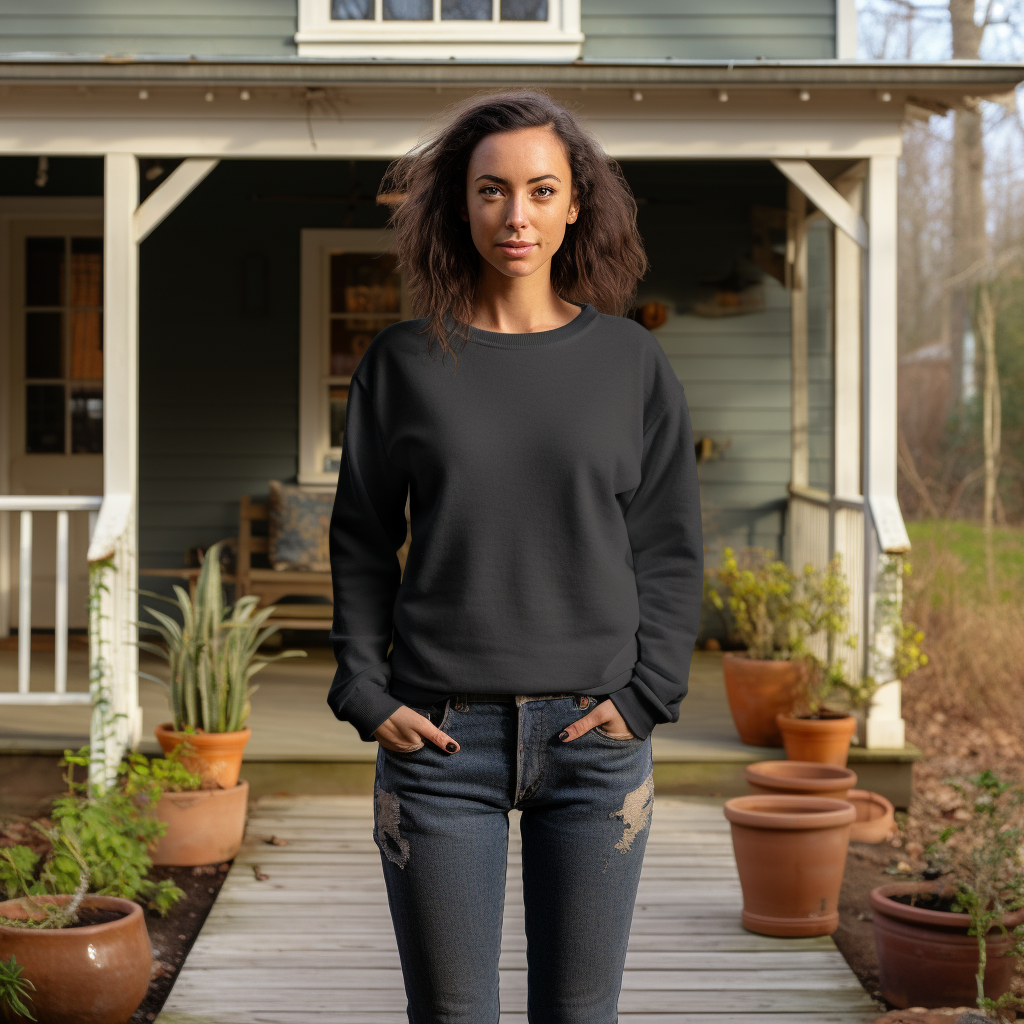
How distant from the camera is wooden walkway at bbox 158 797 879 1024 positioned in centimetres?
293

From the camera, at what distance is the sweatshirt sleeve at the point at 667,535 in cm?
157

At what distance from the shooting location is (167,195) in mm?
4691

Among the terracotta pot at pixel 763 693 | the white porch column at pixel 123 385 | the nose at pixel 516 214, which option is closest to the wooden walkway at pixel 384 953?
the terracotta pot at pixel 763 693

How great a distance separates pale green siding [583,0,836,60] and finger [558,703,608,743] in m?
4.94

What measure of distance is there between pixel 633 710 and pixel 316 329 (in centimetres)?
576

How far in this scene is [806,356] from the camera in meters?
6.99

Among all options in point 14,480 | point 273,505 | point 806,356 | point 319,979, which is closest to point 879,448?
point 806,356

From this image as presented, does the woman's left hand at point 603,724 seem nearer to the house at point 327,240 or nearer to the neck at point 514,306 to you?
the neck at point 514,306

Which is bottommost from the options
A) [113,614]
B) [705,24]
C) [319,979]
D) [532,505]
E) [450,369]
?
[319,979]

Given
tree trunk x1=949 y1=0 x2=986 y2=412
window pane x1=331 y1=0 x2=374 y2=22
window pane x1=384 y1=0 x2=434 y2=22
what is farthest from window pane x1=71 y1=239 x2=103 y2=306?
tree trunk x1=949 y1=0 x2=986 y2=412

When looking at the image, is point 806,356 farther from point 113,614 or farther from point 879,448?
point 113,614

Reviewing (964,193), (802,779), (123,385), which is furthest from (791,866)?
(964,193)

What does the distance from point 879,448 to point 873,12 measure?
1338 centimetres

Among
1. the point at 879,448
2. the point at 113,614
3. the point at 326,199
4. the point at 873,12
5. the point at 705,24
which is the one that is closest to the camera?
the point at 113,614
